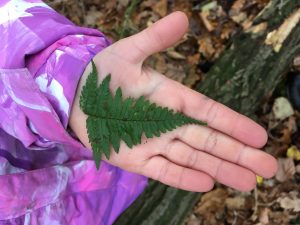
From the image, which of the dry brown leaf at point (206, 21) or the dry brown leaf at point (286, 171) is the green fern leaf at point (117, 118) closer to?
the dry brown leaf at point (286, 171)

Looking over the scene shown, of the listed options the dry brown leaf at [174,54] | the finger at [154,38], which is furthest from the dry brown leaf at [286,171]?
the finger at [154,38]

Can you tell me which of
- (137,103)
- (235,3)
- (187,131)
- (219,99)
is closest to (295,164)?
(219,99)

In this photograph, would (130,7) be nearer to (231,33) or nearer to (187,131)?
(231,33)

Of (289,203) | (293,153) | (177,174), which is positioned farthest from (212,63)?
(177,174)

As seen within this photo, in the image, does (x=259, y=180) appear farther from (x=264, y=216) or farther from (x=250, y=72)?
(x=250, y=72)

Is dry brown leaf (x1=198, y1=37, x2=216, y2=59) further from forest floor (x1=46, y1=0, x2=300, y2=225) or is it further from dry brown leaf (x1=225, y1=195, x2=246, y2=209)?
dry brown leaf (x1=225, y1=195, x2=246, y2=209)

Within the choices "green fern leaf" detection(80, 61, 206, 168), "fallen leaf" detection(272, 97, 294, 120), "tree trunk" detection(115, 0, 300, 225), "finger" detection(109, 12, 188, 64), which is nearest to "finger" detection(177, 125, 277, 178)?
"green fern leaf" detection(80, 61, 206, 168)
